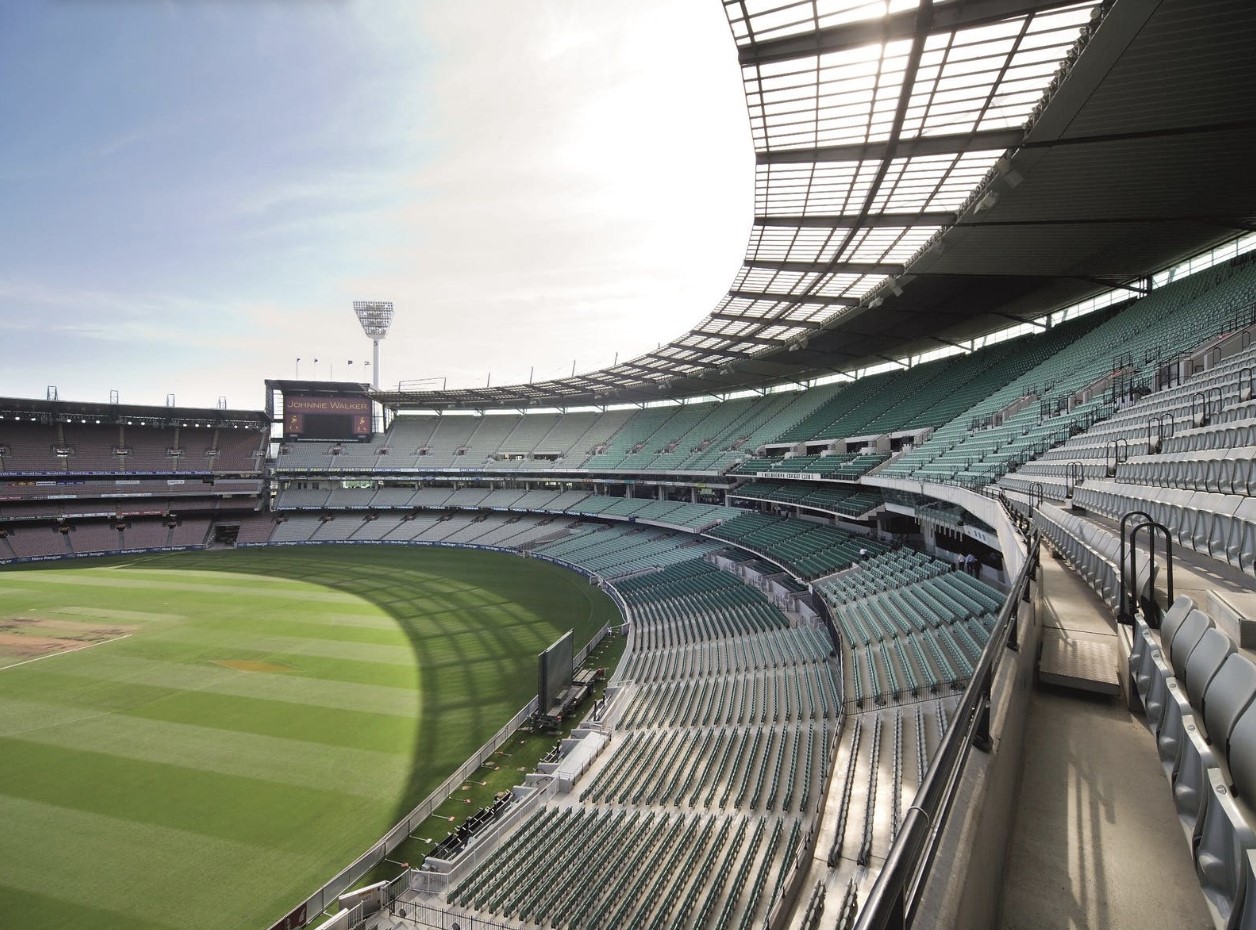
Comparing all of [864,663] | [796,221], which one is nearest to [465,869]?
[864,663]

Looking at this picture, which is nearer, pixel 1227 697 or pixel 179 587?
pixel 1227 697

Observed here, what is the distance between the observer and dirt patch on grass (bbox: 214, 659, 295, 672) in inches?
912

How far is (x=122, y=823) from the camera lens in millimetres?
13797

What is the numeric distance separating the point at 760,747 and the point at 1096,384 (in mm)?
14912

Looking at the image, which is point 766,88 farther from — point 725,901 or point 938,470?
point 725,901

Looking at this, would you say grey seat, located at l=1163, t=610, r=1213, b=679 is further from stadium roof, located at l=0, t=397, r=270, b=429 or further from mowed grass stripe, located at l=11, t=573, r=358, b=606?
stadium roof, located at l=0, t=397, r=270, b=429

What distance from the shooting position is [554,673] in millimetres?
19266

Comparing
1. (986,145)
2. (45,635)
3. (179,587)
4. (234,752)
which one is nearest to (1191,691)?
(986,145)

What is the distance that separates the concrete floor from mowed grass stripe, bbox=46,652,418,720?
60.3 ft

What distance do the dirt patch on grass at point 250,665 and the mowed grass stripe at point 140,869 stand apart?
353 inches

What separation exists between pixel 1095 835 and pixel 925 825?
2266 millimetres

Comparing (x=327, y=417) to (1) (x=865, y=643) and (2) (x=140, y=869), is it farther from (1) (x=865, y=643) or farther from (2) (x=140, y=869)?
(1) (x=865, y=643)

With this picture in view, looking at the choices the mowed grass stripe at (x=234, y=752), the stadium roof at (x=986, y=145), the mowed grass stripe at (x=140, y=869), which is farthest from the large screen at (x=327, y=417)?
the mowed grass stripe at (x=140, y=869)

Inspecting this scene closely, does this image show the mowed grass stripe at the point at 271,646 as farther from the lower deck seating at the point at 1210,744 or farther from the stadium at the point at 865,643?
the lower deck seating at the point at 1210,744
